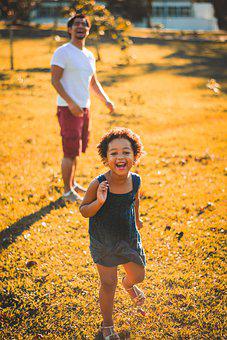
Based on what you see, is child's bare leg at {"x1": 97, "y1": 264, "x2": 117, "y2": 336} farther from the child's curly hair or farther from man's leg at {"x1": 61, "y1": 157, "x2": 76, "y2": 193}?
man's leg at {"x1": 61, "y1": 157, "x2": 76, "y2": 193}

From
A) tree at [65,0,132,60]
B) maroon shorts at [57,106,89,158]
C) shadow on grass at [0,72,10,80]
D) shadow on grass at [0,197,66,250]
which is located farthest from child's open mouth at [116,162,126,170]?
shadow on grass at [0,72,10,80]

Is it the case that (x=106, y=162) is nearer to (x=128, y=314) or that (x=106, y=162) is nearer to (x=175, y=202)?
(x=128, y=314)

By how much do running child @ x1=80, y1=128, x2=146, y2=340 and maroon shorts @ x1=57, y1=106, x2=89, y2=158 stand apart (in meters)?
2.01

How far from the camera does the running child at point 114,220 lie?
2629 millimetres

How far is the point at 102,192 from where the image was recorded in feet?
8.32

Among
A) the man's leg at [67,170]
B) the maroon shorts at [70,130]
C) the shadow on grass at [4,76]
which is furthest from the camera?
the shadow on grass at [4,76]

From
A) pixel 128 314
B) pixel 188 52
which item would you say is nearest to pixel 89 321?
pixel 128 314

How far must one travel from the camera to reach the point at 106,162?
2.84 meters

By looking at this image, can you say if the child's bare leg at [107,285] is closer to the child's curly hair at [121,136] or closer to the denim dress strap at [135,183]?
the denim dress strap at [135,183]

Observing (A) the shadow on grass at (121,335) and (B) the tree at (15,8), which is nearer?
(A) the shadow on grass at (121,335)

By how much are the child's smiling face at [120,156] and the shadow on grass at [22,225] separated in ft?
6.17

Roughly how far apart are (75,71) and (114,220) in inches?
100

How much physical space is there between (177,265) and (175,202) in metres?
1.54

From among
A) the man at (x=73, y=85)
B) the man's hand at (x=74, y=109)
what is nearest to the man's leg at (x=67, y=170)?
the man at (x=73, y=85)
